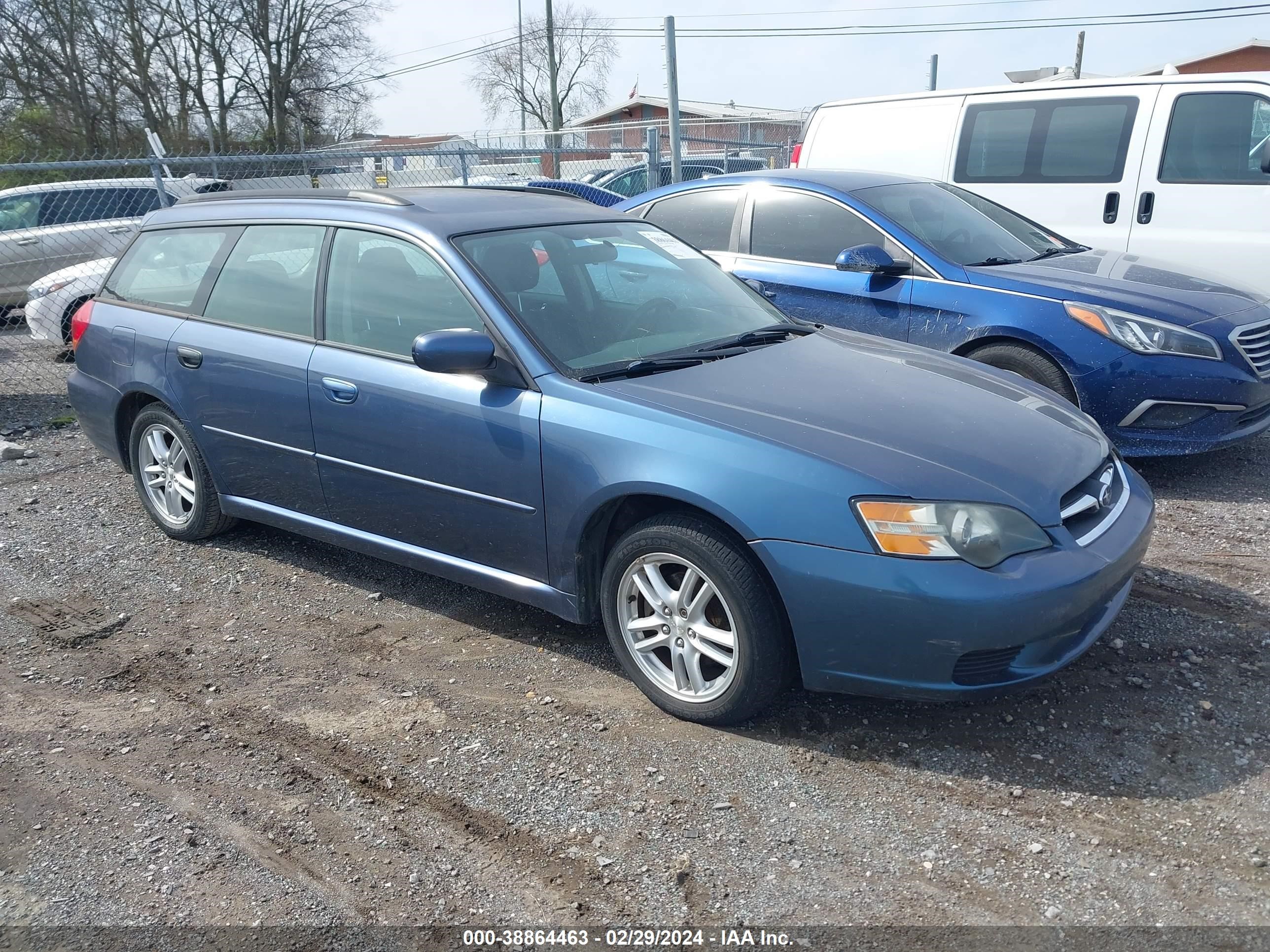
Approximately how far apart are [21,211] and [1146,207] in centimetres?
1122

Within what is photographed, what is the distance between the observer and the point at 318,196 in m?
4.61

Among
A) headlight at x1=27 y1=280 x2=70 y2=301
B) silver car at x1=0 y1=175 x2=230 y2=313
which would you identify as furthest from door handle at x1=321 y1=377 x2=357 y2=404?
silver car at x1=0 y1=175 x2=230 y2=313

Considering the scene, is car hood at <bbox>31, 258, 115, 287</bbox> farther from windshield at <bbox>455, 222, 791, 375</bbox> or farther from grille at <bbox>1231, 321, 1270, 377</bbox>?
grille at <bbox>1231, 321, 1270, 377</bbox>

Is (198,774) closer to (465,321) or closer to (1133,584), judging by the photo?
(465,321)

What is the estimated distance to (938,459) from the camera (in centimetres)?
317

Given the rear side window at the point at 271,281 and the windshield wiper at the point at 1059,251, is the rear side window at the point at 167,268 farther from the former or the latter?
the windshield wiper at the point at 1059,251

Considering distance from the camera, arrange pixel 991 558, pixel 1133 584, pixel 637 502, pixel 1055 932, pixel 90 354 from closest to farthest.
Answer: pixel 1055 932, pixel 991 558, pixel 637 502, pixel 1133 584, pixel 90 354

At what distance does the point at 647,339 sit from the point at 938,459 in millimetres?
1260

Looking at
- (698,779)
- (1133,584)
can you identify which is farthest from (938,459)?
(1133,584)

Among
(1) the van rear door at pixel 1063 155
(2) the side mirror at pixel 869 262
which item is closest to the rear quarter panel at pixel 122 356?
(2) the side mirror at pixel 869 262

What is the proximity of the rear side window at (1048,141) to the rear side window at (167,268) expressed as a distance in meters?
5.78

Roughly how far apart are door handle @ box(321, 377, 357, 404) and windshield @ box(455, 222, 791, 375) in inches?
27.3

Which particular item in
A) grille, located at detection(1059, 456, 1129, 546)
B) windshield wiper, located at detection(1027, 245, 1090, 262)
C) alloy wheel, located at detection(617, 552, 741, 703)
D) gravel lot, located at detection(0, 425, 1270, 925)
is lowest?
gravel lot, located at detection(0, 425, 1270, 925)

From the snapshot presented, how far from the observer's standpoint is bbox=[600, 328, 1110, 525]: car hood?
3.12 metres
